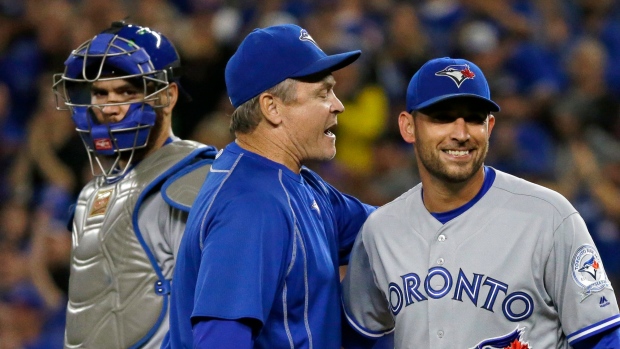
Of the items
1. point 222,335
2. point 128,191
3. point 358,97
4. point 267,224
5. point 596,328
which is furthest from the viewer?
point 358,97

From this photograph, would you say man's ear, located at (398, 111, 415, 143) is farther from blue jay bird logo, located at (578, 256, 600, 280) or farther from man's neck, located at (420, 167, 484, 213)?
blue jay bird logo, located at (578, 256, 600, 280)

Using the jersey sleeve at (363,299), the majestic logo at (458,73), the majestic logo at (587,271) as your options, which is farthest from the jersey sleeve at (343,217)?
the majestic logo at (587,271)

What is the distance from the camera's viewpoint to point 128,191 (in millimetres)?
3254

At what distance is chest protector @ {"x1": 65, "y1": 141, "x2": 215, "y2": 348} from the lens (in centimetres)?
309

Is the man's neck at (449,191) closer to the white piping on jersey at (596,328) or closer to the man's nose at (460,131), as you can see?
Answer: the man's nose at (460,131)

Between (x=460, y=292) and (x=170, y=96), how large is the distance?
1333 millimetres

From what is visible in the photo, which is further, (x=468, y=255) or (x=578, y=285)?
(x=468, y=255)

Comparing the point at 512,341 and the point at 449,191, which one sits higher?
the point at 449,191

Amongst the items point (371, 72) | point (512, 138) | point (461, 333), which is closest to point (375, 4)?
point (371, 72)

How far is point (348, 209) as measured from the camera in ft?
10.3

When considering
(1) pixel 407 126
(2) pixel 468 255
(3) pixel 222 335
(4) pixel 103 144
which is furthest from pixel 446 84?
(4) pixel 103 144

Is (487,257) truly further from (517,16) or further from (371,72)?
(517,16)

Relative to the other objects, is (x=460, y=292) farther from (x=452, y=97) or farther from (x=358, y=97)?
(x=358, y=97)

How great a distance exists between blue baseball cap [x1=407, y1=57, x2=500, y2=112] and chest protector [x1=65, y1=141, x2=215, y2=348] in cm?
77
